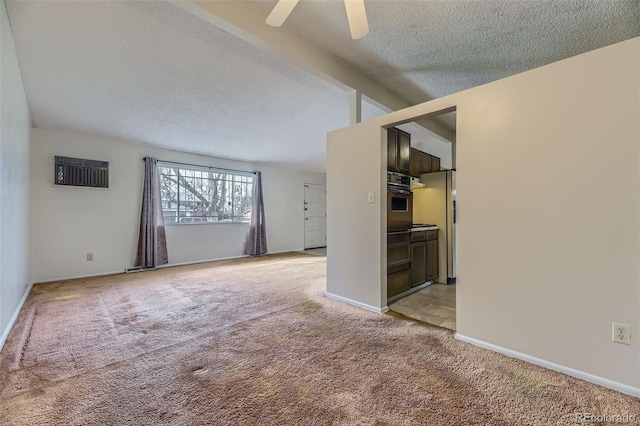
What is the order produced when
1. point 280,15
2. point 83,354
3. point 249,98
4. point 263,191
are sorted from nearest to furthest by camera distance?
point 280,15 < point 83,354 < point 249,98 < point 263,191

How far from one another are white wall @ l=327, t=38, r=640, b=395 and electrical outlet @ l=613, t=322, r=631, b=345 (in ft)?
0.07

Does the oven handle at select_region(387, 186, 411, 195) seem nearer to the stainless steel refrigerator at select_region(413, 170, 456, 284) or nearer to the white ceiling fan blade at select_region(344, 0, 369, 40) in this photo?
the stainless steel refrigerator at select_region(413, 170, 456, 284)

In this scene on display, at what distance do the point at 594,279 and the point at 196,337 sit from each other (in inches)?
111

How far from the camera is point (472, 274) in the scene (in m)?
2.15

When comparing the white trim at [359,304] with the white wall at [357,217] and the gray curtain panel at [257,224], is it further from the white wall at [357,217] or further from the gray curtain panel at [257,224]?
the gray curtain panel at [257,224]

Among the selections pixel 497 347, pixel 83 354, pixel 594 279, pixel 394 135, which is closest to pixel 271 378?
pixel 83 354

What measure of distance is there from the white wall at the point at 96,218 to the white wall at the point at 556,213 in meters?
5.06

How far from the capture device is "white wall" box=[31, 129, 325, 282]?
13.4 feet

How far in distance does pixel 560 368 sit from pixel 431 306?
52.0 inches

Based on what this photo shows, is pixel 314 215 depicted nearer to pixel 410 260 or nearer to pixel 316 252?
pixel 316 252

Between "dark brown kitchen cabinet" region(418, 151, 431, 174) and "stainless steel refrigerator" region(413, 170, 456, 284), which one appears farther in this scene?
"dark brown kitchen cabinet" region(418, 151, 431, 174)

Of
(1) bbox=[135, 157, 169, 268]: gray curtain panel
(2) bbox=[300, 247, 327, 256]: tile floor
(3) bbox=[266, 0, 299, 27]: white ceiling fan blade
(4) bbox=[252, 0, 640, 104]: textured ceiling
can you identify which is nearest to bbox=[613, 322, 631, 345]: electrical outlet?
(4) bbox=[252, 0, 640, 104]: textured ceiling

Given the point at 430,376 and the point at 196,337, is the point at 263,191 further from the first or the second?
the point at 430,376

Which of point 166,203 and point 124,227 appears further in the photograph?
point 166,203
